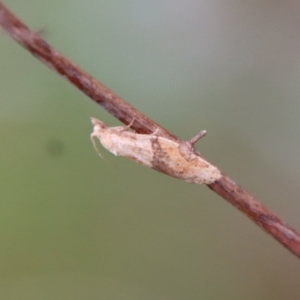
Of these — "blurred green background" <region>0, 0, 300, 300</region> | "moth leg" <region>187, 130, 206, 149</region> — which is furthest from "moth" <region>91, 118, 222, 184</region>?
"blurred green background" <region>0, 0, 300, 300</region>

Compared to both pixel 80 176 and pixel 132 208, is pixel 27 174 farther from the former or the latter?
pixel 132 208

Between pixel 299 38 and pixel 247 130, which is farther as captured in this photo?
A: pixel 247 130

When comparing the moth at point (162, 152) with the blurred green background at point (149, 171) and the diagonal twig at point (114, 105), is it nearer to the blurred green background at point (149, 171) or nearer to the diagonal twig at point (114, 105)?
the diagonal twig at point (114, 105)

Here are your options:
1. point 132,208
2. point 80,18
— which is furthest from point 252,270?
point 80,18

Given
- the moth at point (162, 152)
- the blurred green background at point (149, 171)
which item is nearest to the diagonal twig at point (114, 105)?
the moth at point (162, 152)

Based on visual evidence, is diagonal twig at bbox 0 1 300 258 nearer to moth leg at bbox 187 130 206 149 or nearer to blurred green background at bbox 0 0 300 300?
moth leg at bbox 187 130 206 149

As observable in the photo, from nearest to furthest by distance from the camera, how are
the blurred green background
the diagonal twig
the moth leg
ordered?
the diagonal twig
the moth leg
the blurred green background
